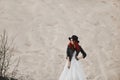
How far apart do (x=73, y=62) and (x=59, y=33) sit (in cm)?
389

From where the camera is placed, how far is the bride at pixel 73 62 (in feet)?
33.6

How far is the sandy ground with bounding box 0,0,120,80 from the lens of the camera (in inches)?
498

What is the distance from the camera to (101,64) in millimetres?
12945

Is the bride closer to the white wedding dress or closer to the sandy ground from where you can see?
the white wedding dress

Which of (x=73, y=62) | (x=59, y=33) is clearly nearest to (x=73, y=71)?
(x=73, y=62)

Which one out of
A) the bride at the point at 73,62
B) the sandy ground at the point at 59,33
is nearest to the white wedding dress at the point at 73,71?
the bride at the point at 73,62

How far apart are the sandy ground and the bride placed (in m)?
1.78

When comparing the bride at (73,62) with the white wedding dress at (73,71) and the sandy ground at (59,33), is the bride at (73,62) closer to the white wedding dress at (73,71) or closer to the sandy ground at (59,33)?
the white wedding dress at (73,71)

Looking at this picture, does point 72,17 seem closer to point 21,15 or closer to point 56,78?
point 21,15

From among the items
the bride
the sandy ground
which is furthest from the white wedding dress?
the sandy ground

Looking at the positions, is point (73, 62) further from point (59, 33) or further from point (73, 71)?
point (59, 33)

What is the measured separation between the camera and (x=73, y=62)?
1041 cm

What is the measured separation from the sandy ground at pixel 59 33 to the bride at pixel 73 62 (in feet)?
5.84

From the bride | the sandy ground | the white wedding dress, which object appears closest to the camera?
the bride
